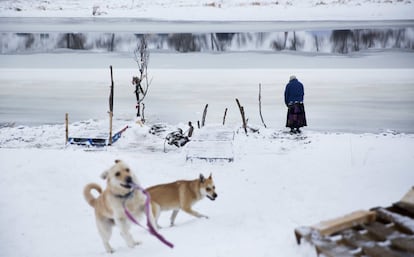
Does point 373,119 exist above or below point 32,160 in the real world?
above

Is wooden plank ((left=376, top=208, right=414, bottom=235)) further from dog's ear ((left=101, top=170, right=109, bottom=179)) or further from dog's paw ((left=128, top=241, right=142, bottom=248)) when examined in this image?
dog's ear ((left=101, top=170, right=109, bottom=179))

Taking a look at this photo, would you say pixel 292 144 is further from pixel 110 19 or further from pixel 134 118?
pixel 110 19

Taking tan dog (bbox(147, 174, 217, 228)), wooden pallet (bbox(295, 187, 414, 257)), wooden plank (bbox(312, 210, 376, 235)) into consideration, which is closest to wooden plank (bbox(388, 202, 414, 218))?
wooden pallet (bbox(295, 187, 414, 257))

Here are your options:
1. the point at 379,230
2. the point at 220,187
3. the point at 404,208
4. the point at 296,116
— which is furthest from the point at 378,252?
the point at 296,116

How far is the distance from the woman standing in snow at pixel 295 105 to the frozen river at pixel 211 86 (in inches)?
5.1

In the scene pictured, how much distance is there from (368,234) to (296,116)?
4130 millimetres

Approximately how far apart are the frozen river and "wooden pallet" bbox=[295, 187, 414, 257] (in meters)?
2.15

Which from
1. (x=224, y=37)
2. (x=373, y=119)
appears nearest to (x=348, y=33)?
(x=373, y=119)

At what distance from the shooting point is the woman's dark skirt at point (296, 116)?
263 inches

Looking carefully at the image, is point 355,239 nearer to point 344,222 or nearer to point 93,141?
point 344,222

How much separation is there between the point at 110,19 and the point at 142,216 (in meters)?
2.68

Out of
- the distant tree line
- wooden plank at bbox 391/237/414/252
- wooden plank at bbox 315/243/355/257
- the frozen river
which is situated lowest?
wooden plank at bbox 315/243/355/257

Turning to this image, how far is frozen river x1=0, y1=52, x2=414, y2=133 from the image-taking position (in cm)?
499

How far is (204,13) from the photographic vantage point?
5004 mm
